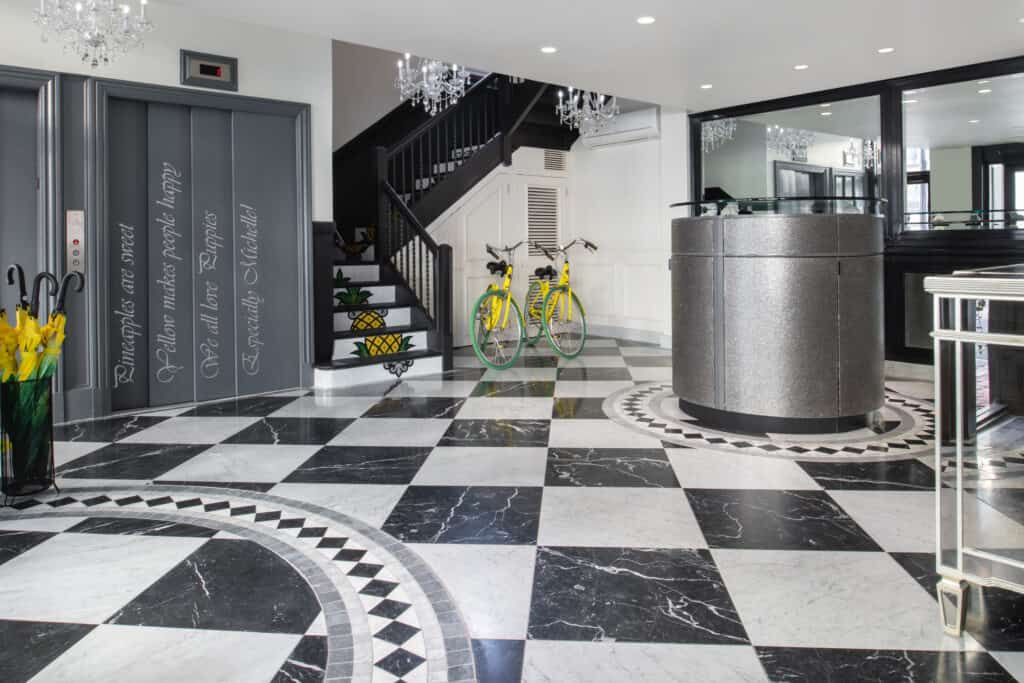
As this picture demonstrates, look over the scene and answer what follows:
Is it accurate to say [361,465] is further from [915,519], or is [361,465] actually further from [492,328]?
[492,328]

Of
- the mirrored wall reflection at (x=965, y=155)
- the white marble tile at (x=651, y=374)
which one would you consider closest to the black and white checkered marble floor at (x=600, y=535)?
the white marble tile at (x=651, y=374)

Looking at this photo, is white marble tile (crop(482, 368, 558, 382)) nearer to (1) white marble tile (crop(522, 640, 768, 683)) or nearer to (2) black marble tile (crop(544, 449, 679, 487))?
(2) black marble tile (crop(544, 449, 679, 487))

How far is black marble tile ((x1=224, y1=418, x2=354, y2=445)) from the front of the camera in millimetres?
4133

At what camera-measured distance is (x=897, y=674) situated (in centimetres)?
176

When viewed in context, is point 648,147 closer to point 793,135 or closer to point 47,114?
point 793,135

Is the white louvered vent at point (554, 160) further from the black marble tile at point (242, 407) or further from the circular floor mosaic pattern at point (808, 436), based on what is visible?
the black marble tile at point (242, 407)

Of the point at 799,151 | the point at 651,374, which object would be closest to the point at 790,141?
the point at 799,151

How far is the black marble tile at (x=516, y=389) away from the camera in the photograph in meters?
5.39

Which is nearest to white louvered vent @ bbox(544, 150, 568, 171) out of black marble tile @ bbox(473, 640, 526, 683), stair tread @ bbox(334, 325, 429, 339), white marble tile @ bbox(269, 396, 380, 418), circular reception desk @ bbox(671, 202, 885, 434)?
stair tread @ bbox(334, 325, 429, 339)

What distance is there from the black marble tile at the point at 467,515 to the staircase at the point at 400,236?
270cm

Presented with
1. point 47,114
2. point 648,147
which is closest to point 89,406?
point 47,114

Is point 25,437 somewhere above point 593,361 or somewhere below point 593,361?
below

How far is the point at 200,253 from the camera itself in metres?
5.08

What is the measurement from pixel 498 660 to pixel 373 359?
4252 millimetres
